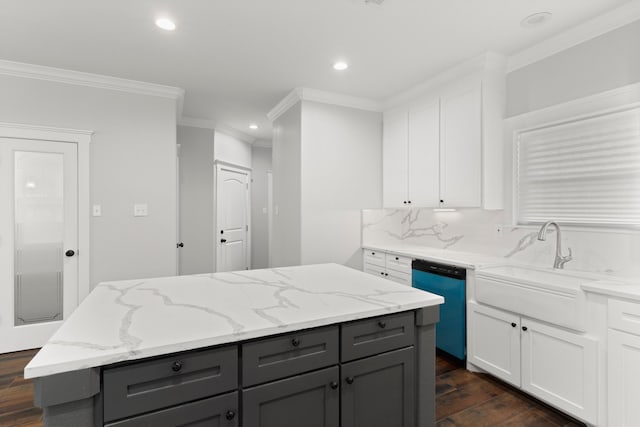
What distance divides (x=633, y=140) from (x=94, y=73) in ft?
14.8

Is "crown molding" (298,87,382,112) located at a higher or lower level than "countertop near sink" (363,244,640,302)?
higher

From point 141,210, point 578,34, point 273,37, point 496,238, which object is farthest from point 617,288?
point 141,210

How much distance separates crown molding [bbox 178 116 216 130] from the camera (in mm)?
4798

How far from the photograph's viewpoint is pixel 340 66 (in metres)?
3.10

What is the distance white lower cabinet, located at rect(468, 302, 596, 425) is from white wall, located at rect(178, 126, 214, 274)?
382 centimetres

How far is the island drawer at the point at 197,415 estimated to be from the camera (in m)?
1.04

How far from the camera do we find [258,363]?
1.19 metres

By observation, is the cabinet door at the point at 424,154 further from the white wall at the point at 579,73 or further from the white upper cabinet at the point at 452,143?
the white wall at the point at 579,73

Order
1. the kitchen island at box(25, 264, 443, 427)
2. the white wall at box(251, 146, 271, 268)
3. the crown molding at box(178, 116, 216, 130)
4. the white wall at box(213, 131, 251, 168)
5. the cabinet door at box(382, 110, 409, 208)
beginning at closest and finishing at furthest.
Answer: the kitchen island at box(25, 264, 443, 427)
the cabinet door at box(382, 110, 409, 208)
the crown molding at box(178, 116, 216, 130)
the white wall at box(213, 131, 251, 168)
the white wall at box(251, 146, 271, 268)

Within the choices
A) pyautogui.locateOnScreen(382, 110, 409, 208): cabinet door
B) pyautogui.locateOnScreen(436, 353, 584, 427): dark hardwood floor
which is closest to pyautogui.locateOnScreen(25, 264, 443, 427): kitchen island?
pyautogui.locateOnScreen(436, 353, 584, 427): dark hardwood floor

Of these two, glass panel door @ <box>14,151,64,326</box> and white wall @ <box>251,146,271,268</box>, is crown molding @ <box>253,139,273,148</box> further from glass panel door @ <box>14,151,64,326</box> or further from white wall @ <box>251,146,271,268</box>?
glass panel door @ <box>14,151,64,326</box>

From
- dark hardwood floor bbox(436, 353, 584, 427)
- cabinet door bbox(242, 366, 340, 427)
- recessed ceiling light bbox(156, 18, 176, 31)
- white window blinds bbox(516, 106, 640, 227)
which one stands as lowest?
dark hardwood floor bbox(436, 353, 584, 427)

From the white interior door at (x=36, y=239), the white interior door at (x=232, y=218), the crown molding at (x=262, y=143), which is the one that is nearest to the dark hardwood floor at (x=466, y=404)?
the white interior door at (x=36, y=239)

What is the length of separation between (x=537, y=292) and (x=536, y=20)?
1.91 metres
